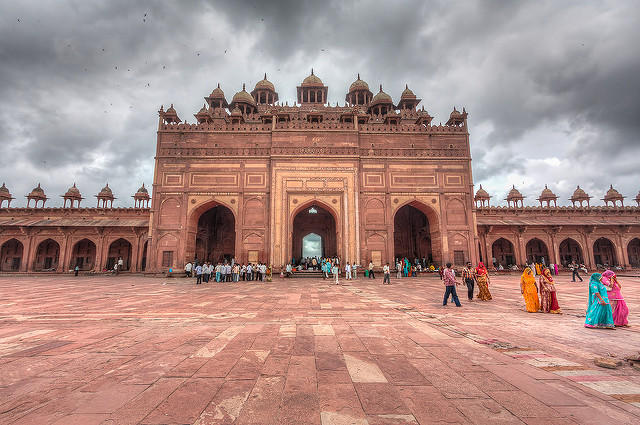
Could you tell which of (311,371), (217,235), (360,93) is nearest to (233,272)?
(217,235)

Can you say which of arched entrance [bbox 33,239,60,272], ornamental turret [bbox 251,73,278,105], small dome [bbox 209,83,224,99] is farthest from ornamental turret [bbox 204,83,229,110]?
arched entrance [bbox 33,239,60,272]

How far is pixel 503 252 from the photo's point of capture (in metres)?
28.0

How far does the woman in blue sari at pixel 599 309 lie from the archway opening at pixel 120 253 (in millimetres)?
→ 31577

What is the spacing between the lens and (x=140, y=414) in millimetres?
2223

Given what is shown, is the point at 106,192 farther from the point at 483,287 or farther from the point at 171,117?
the point at 483,287

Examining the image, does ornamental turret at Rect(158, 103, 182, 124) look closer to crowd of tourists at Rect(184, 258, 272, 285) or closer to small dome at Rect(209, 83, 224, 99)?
small dome at Rect(209, 83, 224, 99)

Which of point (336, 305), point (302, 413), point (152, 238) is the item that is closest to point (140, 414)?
point (302, 413)

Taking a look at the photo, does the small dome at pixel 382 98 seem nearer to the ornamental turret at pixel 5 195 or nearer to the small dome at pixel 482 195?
the small dome at pixel 482 195

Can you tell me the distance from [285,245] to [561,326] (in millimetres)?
16698

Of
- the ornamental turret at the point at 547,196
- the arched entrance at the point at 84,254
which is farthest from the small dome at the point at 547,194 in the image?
the arched entrance at the point at 84,254

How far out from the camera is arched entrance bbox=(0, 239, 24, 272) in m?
27.2

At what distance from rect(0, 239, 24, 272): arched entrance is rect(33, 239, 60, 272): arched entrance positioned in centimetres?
166

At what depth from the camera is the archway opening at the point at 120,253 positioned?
27.3 m

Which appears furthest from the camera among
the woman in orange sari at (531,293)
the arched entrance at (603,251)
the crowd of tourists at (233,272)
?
the arched entrance at (603,251)
